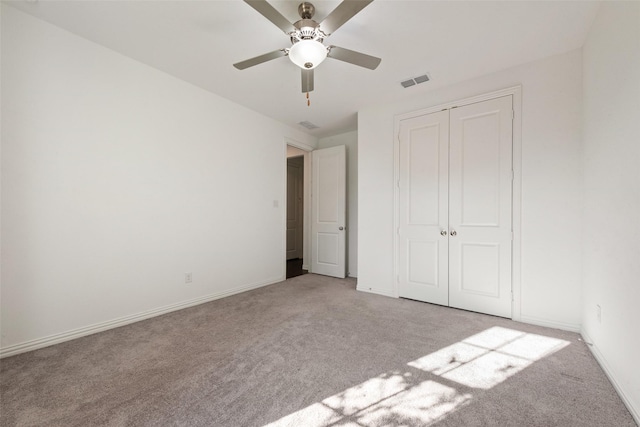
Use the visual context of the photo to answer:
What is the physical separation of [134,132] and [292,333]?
257cm


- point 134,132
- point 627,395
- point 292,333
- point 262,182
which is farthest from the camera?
point 262,182

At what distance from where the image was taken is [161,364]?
1854 millimetres

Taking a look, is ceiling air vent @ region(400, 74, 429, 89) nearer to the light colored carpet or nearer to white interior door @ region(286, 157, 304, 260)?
the light colored carpet

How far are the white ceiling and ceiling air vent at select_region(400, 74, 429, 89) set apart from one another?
0.07 meters

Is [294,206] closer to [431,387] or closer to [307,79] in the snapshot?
[307,79]

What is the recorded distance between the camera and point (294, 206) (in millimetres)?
6820

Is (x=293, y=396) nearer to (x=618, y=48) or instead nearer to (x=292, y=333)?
(x=292, y=333)

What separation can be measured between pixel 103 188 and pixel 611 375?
13.8ft

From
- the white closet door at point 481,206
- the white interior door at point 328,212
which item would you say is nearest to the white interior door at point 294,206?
the white interior door at point 328,212

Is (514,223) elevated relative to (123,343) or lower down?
elevated

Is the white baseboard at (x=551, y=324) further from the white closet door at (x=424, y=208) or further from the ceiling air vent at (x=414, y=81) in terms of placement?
the ceiling air vent at (x=414, y=81)

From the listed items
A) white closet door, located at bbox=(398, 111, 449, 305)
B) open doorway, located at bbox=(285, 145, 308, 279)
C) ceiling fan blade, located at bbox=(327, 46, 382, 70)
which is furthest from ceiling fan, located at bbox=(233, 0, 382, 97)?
open doorway, located at bbox=(285, 145, 308, 279)

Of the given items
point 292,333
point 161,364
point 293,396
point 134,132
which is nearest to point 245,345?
point 292,333

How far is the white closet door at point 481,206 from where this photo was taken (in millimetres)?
2740
